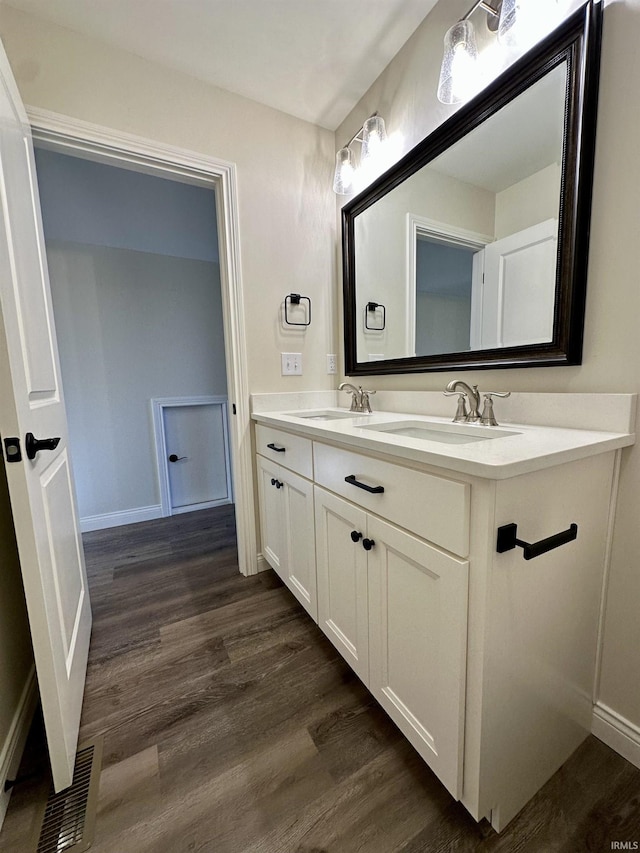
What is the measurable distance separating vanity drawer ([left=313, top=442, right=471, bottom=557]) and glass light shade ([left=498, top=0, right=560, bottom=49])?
49.8 inches

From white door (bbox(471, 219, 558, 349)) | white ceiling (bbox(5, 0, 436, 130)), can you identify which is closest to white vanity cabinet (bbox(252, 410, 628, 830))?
white door (bbox(471, 219, 558, 349))

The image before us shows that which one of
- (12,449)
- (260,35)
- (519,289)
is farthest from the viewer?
(260,35)

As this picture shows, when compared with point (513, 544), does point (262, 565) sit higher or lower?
lower

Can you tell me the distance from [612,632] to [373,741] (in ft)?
2.38

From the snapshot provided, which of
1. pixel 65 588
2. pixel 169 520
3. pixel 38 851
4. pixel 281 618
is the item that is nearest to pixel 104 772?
pixel 38 851

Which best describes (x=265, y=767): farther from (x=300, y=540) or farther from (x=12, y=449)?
(x=12, y=449)

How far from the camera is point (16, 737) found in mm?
935

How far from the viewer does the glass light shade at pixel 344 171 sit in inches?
65.3

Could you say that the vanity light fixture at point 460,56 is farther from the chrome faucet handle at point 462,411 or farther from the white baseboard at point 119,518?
the white baseboard at point 119,518

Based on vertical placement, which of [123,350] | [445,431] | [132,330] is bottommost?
[445,431]

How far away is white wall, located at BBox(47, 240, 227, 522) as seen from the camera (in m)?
2.30

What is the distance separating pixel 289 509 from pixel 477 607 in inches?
35.3

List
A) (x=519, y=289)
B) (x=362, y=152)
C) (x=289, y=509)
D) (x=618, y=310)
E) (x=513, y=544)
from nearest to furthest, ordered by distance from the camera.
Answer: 1. (x=513, y=544)
2. (x=618, y=310)
3. (x=519, y=289)
4. (x=289, y=509)
5. (x=362, y=152)

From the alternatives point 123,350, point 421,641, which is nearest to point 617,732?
point 421,641
